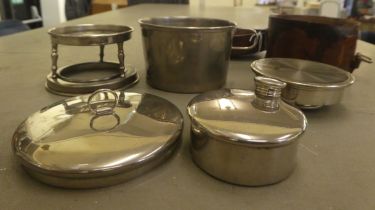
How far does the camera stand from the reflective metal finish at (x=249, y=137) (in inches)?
12.0

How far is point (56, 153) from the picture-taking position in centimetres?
31

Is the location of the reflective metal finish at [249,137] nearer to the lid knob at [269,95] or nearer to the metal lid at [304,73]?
the lid knob at [269,95]

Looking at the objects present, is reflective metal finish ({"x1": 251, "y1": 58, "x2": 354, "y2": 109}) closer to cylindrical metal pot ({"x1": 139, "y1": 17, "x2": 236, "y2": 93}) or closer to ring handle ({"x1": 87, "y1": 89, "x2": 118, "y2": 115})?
cylindrical metal pot ({"x1": 139, "y1": 17, "x2": 236, "y2": 93})

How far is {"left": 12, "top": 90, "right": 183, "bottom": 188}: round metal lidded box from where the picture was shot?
0.99 feet

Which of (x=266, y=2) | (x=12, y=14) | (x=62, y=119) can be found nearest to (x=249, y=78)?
(x=62, y=119)

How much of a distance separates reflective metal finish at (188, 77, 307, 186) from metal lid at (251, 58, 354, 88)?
0.12 meters

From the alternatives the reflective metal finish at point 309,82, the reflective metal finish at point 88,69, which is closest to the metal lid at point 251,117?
the reflective metal finish at point 309,82

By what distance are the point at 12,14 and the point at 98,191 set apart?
9.10 feet

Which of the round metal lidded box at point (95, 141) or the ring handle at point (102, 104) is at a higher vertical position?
the ring handle at point (102, 104)

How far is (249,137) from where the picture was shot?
11.9 inches

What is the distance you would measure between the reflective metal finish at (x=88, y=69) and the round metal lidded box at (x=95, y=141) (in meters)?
0.13

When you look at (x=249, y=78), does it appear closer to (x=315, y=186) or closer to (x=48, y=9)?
(x=315, y=186)

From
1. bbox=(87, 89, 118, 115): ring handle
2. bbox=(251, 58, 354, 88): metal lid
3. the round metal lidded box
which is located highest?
bbox=(251, 58, 354, 88): metal lid

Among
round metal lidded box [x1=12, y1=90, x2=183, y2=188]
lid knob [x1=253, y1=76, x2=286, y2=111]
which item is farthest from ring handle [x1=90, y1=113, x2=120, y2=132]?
lid knob [x1=253, y1=76, x2=286, y2=111]
